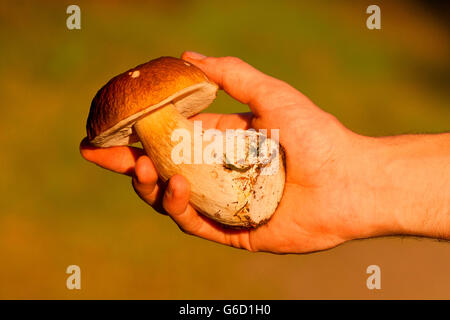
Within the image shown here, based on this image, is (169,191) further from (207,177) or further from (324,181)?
(324,181)

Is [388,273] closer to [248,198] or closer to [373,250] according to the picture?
[373,250]

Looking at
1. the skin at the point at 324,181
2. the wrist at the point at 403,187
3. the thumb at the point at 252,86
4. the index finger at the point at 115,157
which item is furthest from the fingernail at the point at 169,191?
the wrist at the point at 403,187

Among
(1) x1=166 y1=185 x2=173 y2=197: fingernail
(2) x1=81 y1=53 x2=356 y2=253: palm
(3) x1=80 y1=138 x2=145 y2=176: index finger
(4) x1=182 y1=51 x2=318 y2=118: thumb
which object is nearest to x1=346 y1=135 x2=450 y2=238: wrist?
(2) x1=81 y1=53 x2=356 y2=253: palm

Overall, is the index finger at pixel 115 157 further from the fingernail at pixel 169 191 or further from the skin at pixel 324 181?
the fingernail at pixel 169 191

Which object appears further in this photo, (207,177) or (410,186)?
(410,186)

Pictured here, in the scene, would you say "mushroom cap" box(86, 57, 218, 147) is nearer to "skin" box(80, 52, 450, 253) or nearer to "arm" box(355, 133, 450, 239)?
"skin" box(80, 52, 450, 253)

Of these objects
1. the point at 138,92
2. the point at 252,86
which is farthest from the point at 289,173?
the point at 138,92
